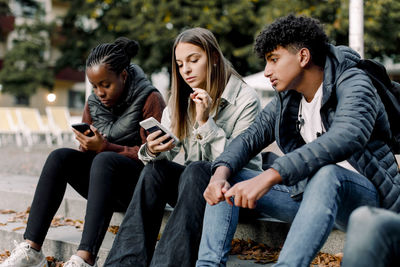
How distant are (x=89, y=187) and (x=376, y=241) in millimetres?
2098

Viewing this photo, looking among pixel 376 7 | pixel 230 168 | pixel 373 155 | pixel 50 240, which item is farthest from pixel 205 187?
pixel 376 7

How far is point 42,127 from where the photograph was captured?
15.2 metres

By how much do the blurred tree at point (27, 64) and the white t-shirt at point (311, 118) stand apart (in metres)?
24.2

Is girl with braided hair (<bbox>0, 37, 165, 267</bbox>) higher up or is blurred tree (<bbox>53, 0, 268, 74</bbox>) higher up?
blurred tree (<bbox>53, 0, 268, 74</bbox>)

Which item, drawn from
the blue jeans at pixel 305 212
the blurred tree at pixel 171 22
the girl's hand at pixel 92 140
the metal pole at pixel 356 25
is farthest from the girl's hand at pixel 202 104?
the blurred tree at pixel 171 22

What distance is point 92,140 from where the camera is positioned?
3.38m

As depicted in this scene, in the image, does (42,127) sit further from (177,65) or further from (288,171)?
(288,171)

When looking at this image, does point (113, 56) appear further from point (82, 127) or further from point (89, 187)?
point (89, 187)

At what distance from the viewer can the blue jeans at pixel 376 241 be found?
1.40 m

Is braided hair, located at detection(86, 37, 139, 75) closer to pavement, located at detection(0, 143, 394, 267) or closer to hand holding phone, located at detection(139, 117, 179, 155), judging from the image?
hand holding phone, located at detection(139, 117, 179, 155)

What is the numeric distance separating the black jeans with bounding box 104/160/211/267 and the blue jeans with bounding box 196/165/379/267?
11 centimetres

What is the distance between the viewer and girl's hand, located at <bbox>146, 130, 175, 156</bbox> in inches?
117

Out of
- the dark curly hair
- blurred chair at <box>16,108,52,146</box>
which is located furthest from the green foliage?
the dark curly hair

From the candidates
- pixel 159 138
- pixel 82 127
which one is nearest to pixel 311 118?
pixel 159 138
